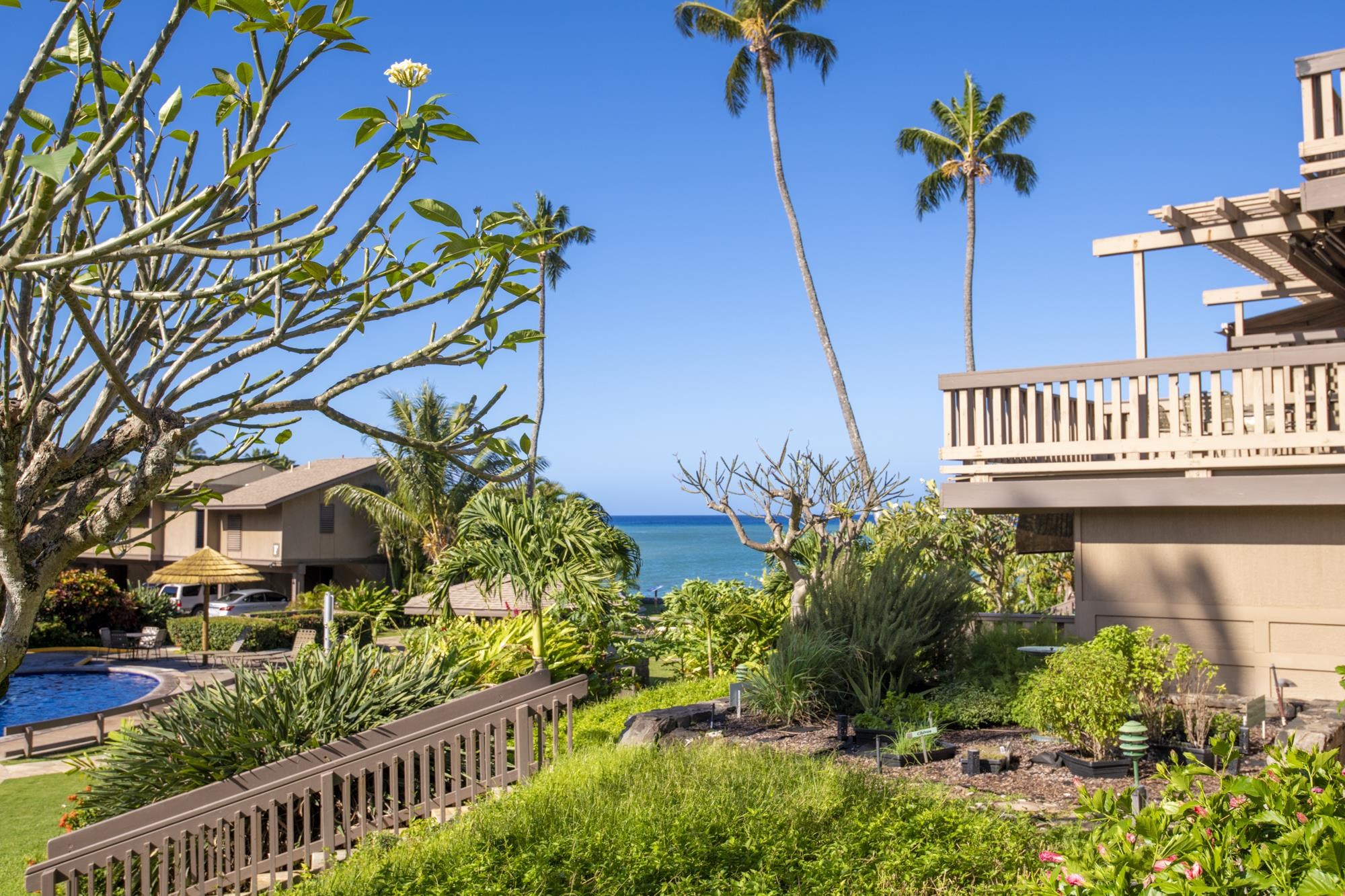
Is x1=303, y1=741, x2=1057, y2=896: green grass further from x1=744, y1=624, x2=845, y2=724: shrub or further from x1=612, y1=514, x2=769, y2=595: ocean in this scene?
x1=612, y1=514, x2=769, y2=595: ocean

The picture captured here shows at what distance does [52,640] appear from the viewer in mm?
29062

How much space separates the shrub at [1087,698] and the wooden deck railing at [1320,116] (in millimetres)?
4710

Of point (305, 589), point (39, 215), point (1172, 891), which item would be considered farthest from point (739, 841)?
point (305, 589)

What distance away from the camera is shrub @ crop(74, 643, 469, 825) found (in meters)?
9.00

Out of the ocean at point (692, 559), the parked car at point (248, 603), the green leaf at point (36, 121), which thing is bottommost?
the ocean at point (692, 559)

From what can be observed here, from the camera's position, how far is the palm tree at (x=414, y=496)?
3419cm

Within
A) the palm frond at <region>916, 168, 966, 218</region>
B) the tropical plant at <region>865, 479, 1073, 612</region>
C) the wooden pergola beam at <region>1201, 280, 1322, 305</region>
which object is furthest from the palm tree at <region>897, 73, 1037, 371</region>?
the wooden pergola beam at <region>1201, 280, 1322, 305</region>

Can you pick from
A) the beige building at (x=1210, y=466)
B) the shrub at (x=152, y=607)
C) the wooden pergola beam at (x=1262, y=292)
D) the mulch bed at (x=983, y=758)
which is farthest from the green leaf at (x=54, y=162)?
the shrub at (x=152, y=607)

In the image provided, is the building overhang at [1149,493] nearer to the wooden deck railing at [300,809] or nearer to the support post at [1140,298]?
the support post at [1140,298]

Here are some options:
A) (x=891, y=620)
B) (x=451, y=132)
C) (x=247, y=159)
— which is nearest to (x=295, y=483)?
(x=891, y=620)

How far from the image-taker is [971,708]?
9.32 metres

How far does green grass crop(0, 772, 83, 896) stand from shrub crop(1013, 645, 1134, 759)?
8577mm

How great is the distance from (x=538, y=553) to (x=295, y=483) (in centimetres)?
2567

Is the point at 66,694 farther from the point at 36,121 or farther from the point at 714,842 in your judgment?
the point at 36,121
